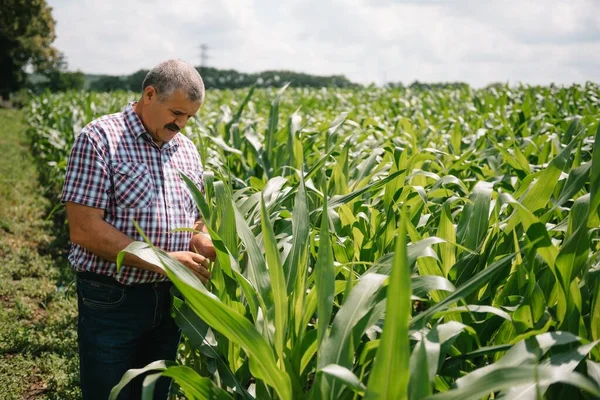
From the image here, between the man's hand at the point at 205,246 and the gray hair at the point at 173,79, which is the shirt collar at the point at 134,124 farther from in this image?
the man's hand at the point at 205,246

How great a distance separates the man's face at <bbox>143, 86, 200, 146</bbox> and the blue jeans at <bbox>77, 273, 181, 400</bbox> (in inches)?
A: 23.7

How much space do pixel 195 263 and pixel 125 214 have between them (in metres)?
0.39

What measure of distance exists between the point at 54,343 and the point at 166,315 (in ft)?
6.19

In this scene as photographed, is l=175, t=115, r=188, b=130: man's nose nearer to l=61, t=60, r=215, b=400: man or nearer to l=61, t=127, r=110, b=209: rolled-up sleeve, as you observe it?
l=61, t=60, r=215, b=400: man

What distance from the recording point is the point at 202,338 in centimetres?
170

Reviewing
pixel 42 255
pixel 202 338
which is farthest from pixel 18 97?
pixel 202 338

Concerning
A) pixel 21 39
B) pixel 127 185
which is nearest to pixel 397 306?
pixel 127 185

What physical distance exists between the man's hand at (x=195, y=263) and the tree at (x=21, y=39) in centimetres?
3672

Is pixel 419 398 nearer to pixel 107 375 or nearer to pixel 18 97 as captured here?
pixel 107 375

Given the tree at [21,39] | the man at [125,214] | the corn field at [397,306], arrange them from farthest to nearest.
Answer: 1. the tree at [21,39]
2. the man at [125,214]
3. the corn field at [397,306]

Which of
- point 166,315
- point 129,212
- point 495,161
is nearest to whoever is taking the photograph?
point 129,212

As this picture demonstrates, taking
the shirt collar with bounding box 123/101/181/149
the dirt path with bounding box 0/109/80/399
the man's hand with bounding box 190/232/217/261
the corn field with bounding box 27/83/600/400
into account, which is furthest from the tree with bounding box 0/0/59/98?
the corn field with bounding box 27/83/600/400

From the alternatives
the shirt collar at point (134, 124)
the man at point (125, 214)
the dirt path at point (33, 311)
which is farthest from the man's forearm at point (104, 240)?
the dirt path at point (33, 311)

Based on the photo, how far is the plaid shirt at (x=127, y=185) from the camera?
1873 mm
